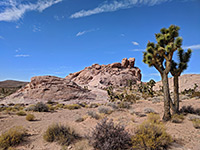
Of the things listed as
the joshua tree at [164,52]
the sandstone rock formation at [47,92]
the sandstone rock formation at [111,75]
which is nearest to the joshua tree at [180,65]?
the joshua tree at [164,52]

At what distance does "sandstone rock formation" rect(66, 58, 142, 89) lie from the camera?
231 feet

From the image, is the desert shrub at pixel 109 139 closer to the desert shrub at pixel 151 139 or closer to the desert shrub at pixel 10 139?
the desert shrub at pixel 151 139

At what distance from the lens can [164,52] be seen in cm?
970

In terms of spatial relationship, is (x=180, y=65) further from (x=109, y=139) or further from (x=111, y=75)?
(x=111, y=75)

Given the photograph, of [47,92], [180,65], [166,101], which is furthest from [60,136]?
[47,92]

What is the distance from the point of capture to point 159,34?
33.8 feet

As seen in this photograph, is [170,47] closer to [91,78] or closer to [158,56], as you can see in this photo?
[158,56]

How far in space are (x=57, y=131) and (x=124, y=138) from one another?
310cm

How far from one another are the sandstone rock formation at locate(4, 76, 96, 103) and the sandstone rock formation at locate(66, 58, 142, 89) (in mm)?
36210

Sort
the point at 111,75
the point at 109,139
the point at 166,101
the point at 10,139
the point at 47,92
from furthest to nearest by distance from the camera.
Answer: the point at 111,75 < the point at 47,92 < the point at 166,101 < the point at 10,139 < the point at 109,139

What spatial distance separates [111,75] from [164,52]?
65.3 metres

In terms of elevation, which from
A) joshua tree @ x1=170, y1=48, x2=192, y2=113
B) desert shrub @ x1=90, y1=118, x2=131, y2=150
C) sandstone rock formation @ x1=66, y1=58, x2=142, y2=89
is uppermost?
sandstone rock formation @ x1=66, y1=58, x2=142, y2=89

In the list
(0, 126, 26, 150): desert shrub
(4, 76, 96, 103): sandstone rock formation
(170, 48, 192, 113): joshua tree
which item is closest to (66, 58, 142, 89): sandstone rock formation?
(4, 76, 96, 103): sandstone rock formation

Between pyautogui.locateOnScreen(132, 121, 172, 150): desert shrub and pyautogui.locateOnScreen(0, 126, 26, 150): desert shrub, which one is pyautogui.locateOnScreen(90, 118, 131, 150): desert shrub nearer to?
pyautogui.locateOnScreen(132, 121, 172, 150): desert shrub
